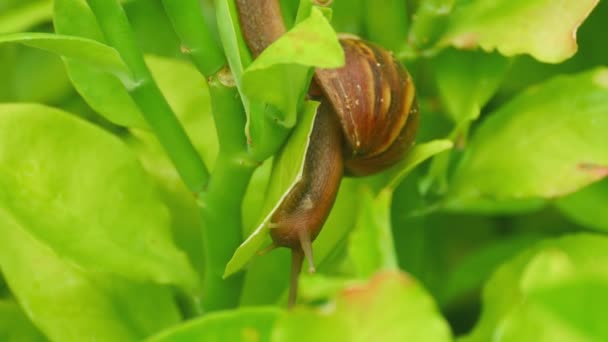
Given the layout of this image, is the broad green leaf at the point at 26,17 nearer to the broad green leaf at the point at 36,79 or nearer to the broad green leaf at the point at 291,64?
the broad green leaf at the point at 36,79

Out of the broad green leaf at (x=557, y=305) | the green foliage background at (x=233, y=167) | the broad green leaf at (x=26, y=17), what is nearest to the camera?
the broad green leaf at (x=557, y=305)

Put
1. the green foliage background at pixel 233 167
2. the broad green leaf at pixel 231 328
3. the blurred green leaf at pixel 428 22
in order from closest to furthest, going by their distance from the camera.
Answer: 1. the broad green leaf at pixel 231 328
2. the green foliage background at pixel 233 167
3. the blurred green leaf at pixel 428 22

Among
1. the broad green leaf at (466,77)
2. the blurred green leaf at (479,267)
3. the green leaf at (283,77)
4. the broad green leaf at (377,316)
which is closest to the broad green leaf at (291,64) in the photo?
the green leaf at (283,77)

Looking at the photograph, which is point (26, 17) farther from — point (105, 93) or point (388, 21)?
point (388, 21)

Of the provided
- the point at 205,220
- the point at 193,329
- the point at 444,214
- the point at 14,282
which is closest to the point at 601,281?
the point at 193,329

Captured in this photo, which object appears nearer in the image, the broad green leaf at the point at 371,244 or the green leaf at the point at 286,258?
the broad green leaf at the point at 371,244

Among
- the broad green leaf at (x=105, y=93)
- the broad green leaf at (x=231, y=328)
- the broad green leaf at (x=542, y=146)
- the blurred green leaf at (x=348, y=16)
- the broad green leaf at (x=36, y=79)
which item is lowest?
the broad green leaf at (x=36, y=79)

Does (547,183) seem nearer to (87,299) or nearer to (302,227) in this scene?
(302,227)

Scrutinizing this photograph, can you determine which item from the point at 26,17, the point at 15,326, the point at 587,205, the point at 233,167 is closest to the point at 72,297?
the point at 15,326
